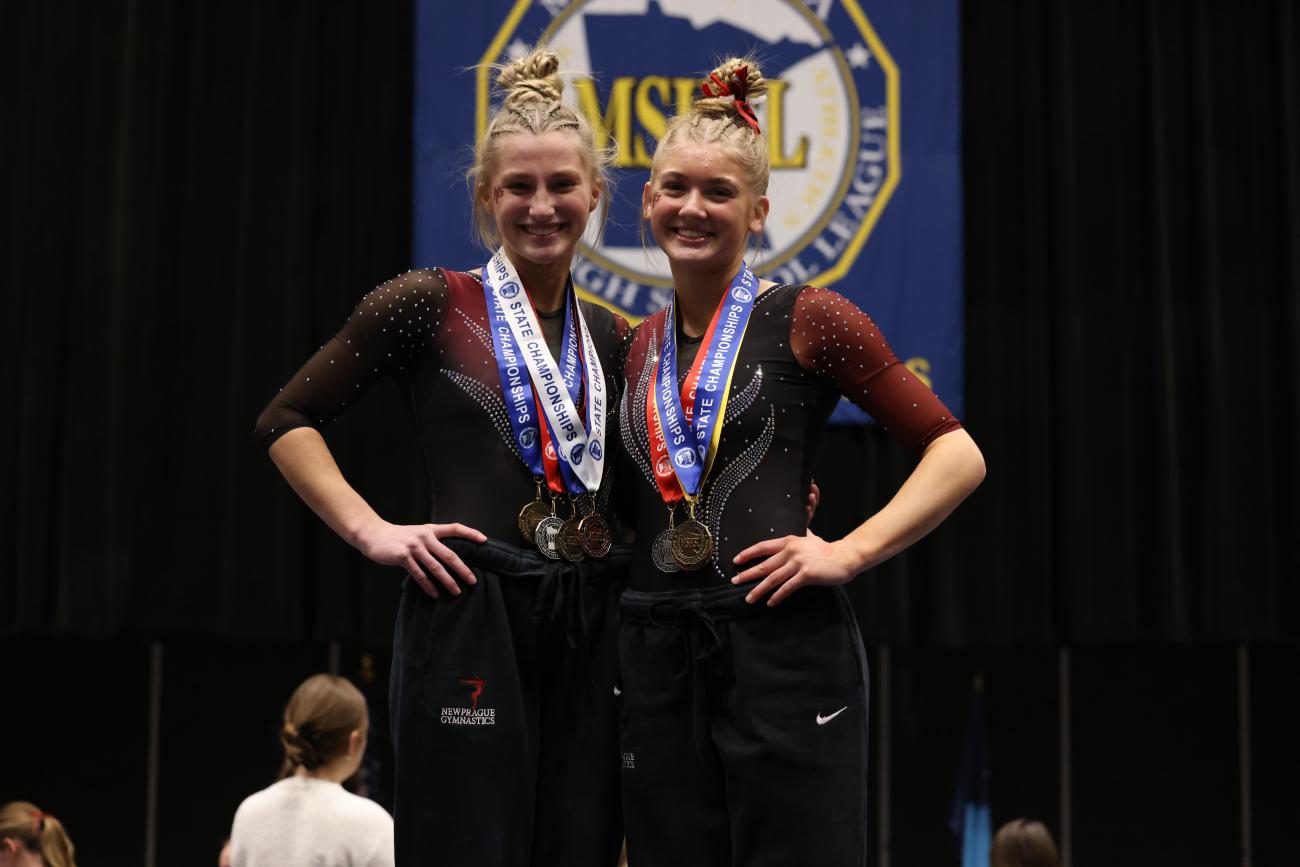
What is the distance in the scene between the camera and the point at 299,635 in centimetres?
491

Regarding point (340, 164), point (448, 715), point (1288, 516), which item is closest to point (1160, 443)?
A: point (1288, 516)

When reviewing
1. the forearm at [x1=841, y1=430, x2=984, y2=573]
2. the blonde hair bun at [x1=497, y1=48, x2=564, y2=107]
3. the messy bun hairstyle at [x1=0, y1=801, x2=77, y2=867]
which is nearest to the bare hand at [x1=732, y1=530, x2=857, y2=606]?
the forearm at [x1=841, y1=430, x2=984, y2=573]

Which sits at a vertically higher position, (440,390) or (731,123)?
(731,123)

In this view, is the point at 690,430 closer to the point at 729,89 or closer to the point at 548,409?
the point at 548,409

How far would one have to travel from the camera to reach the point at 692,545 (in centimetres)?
193

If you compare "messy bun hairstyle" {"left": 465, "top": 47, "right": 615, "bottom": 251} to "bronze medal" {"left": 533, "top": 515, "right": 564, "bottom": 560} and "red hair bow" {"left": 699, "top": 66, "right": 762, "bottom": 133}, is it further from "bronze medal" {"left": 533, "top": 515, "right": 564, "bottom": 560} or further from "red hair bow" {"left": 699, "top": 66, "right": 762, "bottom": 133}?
"bronze medal" {"left": 533, "top": 515, "right": 564, "bottom": 560}

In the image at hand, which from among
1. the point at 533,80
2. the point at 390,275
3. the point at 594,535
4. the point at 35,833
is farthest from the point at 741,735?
the point at 390,275

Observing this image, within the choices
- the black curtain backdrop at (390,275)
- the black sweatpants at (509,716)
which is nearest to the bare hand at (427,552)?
the black sweatpants at (509,716)

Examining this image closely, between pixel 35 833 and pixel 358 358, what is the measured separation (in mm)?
1990

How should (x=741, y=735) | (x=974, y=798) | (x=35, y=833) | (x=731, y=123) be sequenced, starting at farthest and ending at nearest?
(x=974, y=798) < (x=35, y=833) < (x=731, y=123) < (x=741, y=735)

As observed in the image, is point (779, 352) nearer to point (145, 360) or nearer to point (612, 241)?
point (612, 241)

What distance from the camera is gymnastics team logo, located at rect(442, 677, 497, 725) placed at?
6.29 ft

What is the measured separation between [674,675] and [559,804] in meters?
0.25

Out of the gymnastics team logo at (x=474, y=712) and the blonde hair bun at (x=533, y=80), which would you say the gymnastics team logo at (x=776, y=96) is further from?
the gymnastics team logo at (x=474, y=712)
